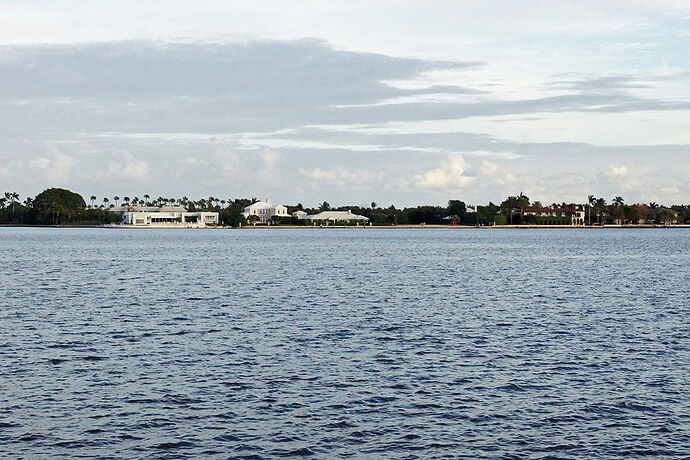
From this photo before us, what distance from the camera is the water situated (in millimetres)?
23266

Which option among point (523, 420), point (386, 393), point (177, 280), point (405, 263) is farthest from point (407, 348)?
point (405, 263)

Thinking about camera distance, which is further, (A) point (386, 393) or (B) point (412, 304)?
(B) point (412, 304)

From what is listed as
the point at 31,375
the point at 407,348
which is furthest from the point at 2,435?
the point at 407,348

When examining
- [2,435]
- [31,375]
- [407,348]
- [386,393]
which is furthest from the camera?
[407,348]

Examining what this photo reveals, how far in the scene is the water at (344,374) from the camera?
23266 mm

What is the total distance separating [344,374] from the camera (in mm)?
31688

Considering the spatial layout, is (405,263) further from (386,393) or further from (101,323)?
(386,393)

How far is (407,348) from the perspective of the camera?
3769 centimetres

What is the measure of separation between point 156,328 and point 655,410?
2655 centimetres

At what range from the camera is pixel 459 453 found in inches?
872

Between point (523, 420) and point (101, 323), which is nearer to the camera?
point (523, 420)

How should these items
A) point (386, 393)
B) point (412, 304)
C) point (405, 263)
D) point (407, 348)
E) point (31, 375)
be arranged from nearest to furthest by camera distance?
point (386, 393) < point (31, 375) < point (407, 348) < point (412, 304) < point (405, 263)

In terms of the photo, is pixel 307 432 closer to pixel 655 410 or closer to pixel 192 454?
pixel 192 454

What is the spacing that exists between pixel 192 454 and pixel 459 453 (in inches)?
278
